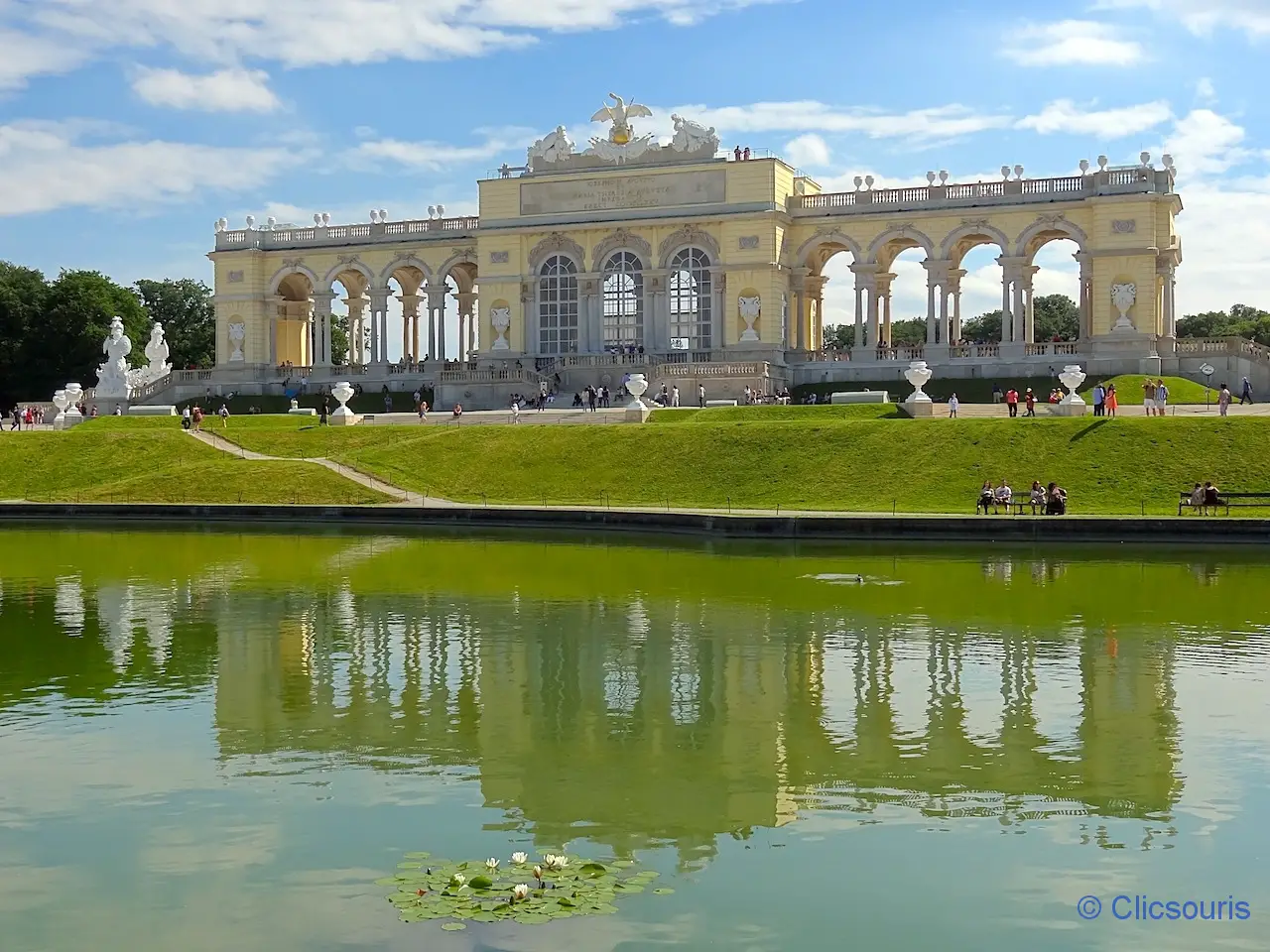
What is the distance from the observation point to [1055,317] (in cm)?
12644

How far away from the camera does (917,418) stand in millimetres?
49219

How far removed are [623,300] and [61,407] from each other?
79.9 ft

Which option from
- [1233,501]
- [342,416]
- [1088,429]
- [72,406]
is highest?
Result: [72,406]

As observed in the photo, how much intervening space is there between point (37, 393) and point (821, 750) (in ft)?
257

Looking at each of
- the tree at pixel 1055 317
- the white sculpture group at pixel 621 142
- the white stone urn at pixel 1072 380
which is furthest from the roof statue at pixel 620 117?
the tree at pixel 1055 317

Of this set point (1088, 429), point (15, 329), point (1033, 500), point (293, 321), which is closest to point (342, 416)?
point (293, 321)

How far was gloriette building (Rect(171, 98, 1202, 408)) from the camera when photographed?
6450 centimetres

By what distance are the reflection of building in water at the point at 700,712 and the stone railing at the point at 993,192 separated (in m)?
45.6

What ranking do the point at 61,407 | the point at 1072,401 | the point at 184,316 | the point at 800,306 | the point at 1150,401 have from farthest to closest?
the point at 184,316 → the point at 800,306 → the point at 61,407 → the point at 1150,401 → the point at 1072,401

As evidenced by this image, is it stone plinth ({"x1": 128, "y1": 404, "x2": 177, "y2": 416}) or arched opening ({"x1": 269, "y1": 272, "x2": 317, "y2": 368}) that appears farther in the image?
arched opening ({"x1": 269, "y1": 272, "x2": 317, "y2": 368})

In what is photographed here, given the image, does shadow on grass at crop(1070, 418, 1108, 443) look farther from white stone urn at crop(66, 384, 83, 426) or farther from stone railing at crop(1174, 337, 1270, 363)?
white stone urn at crop(66, 384, 83, 426)

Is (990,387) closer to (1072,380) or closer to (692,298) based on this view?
(1072,380)

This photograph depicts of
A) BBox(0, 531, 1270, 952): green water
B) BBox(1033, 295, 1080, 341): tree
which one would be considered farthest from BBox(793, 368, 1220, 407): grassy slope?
BBox(1033, 295, 1080, 341): tree

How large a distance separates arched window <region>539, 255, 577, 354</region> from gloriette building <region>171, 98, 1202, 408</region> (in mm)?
64
